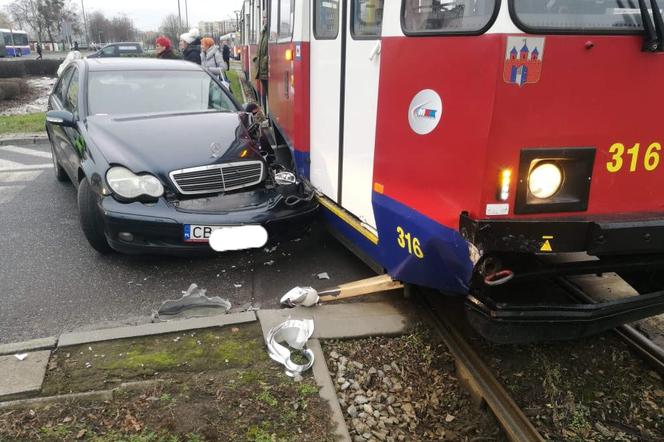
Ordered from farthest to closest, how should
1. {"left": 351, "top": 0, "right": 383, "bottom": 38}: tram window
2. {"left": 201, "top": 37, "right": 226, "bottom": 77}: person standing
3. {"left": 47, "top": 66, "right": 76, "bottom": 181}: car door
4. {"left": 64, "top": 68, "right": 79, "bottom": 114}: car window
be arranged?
{"left": 201, "top": 37, "right": 226, "bottom": 77}: person standing → {"left": 47, "top": 66, "right": 76, "bottom": 181}: car door → {"left": 64, "top": 68, "right": 79, "bottom": 114}: car window → {"left": 351, "top": 0, "right": 383, "bottom": 38}: tram window

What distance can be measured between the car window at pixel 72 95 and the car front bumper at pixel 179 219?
5.90ft

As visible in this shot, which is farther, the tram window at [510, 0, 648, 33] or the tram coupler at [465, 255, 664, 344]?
the tram coupler at [465, 255, 664, 344]

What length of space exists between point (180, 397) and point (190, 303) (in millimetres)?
1145

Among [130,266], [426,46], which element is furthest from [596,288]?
[130,266]

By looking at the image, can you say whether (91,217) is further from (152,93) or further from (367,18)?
(367,18)

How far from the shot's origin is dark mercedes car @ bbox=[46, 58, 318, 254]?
4.37 m

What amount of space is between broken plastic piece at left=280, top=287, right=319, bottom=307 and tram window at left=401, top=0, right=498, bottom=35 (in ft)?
6.30

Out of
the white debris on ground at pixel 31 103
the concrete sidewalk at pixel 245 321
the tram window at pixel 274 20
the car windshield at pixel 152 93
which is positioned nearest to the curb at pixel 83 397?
the concrete sidewalk at pixel 245 321

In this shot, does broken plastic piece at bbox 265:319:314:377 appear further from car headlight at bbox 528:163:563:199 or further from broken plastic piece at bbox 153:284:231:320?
car headlight at bbox 528:163:563:199

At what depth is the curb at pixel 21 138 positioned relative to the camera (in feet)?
33.9

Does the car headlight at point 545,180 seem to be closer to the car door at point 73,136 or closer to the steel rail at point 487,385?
the steel rail at point 487,385

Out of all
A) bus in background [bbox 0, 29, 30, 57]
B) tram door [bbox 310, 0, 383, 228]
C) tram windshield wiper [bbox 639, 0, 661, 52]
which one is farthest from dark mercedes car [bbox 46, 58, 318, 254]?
bus in background [bbox 0, 29, 30, 57]

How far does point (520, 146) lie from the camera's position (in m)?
2.62

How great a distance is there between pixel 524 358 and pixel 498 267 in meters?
1.02
